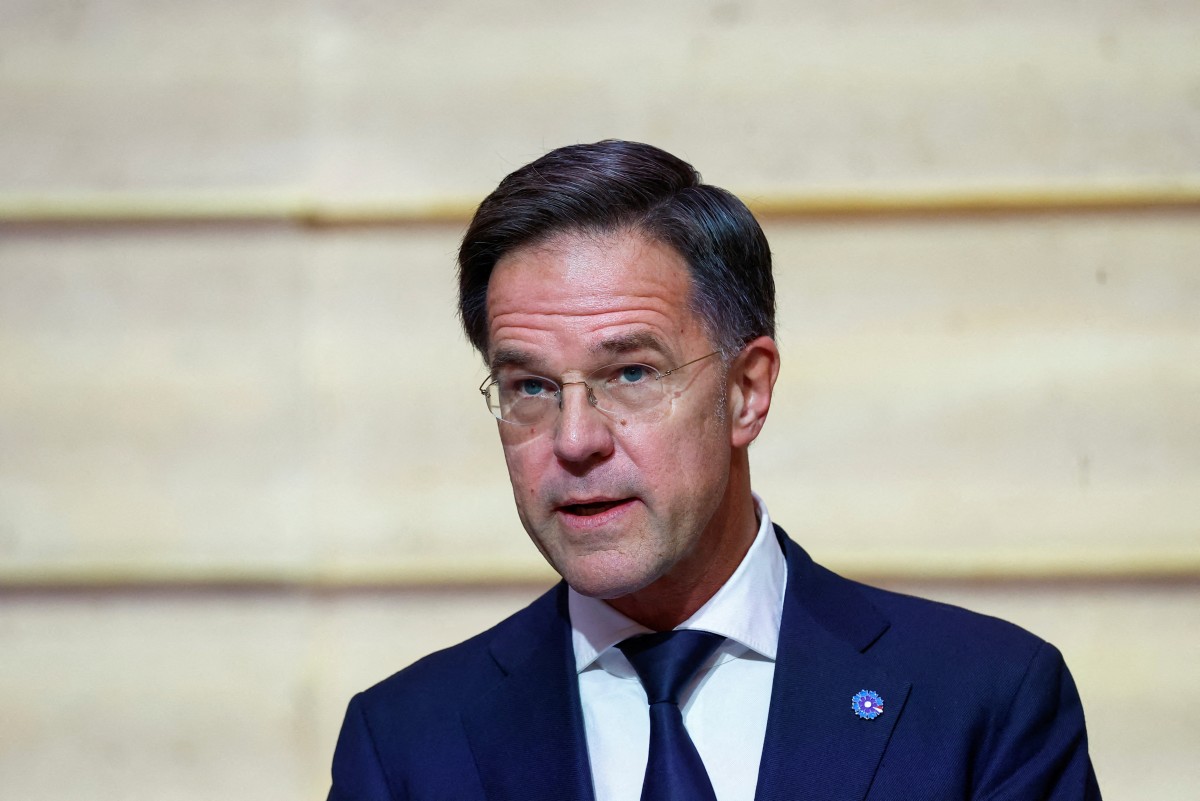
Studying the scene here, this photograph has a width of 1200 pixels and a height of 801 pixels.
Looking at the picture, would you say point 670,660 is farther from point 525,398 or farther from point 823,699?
point 525,398

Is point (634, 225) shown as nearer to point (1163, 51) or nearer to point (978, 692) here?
point (978, 692)

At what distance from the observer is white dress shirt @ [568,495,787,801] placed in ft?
7.34

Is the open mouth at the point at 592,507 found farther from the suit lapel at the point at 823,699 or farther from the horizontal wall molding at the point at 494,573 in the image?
the horizontal wall molding at the point at 494,573

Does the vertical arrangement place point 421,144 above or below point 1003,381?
above

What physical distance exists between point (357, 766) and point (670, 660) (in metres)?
0.64

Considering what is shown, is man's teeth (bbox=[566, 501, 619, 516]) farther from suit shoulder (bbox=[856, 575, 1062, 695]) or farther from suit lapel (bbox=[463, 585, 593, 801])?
suit shoulder (bbox=[856, 575, 1062, 695])

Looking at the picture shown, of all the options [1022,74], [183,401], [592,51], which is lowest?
[183,401]

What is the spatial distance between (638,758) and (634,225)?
3.03ft

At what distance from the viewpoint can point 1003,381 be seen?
349cm

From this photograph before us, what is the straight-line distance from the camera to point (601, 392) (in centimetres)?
215

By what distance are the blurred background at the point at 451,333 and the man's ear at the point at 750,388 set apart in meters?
1.17

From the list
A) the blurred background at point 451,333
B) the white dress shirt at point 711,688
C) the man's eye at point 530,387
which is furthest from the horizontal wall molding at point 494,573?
the man's eye at point 530,387

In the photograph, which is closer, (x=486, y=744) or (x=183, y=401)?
(x=486, y=744)

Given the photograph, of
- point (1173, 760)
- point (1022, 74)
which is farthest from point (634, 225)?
point (1173, 760)
